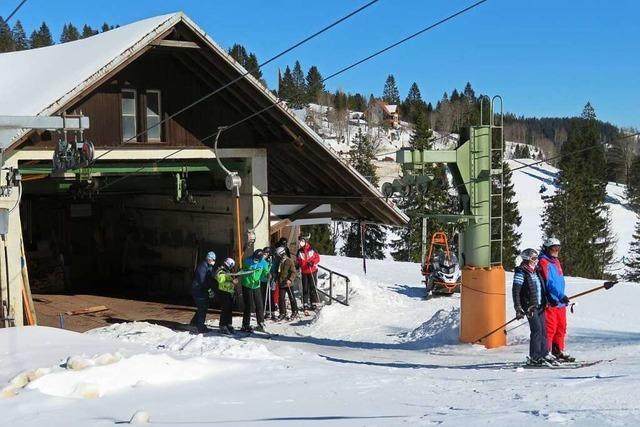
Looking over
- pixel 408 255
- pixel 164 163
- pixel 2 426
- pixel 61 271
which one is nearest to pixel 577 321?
pixel 164 163

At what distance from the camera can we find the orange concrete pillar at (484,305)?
13.1m

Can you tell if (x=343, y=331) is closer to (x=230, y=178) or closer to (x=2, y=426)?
(x=230, y=178)

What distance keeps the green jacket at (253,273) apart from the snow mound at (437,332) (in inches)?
121

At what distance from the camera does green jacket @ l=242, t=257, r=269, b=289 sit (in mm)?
15391

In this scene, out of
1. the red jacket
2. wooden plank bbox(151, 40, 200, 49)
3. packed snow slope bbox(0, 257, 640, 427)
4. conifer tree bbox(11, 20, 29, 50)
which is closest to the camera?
packed snow slope bbox(0, 257, 640, 427)

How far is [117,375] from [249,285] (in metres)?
7.42

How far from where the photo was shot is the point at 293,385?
8.09 metres

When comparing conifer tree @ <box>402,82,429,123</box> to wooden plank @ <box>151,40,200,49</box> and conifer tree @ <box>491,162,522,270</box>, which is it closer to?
conifer tree @ <box>491,162,522,270</box>

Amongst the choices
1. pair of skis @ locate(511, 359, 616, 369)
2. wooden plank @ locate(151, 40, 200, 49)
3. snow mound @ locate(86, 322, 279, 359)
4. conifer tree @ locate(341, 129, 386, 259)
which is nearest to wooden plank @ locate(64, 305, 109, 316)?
snow mound @ locate(86, 322, 279, 359)

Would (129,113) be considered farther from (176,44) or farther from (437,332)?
(437,332)

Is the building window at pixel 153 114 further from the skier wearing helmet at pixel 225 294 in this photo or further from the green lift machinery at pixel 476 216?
the green lift machinery at pixel 476 216

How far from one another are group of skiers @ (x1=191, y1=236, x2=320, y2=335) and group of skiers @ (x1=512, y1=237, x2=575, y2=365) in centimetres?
640

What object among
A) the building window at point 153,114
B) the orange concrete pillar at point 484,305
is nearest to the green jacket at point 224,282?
the building window at point 153,114

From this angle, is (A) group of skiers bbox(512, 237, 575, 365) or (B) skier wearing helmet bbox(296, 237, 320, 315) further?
(B) skier wearing helmet bbox(296, 237, 320, 315)
